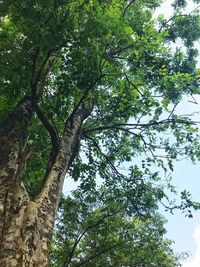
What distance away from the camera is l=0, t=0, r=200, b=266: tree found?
5754mm

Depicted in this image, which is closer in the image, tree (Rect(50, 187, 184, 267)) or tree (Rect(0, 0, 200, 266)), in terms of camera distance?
tree (Rect(0, 0, 200, 266))

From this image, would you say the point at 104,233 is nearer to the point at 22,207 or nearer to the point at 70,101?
the point at 70,101

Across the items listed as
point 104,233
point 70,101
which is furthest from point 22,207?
point 104,233

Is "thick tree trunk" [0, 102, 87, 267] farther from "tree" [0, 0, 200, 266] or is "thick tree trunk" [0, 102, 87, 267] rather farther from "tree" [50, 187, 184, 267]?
"tree" [50, 187, 184, 267]

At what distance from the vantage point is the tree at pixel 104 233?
38.3 feet

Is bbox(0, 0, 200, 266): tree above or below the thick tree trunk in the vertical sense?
above

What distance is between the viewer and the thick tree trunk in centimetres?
504

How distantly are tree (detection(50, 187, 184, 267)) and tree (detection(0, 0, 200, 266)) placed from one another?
1149mm

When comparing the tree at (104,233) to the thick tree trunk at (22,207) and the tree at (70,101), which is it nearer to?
the tree at (70,101)

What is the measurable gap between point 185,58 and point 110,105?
12.5 feet

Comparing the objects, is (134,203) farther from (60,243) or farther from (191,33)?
(191,33)

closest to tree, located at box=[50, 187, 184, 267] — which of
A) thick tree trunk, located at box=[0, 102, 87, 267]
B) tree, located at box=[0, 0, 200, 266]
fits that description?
tree, located at box=[0, 0, 200, 266]

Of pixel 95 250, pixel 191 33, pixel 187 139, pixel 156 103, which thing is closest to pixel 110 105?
pixel 156 103

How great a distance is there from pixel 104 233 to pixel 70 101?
208 inches
